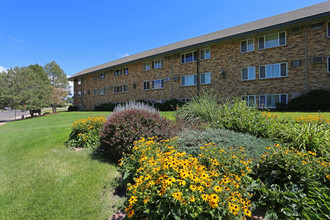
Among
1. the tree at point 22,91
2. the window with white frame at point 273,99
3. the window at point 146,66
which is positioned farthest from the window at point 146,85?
the tree at point 22,91

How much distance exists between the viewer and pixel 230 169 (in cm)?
272

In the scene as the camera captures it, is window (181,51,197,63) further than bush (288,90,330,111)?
Yes

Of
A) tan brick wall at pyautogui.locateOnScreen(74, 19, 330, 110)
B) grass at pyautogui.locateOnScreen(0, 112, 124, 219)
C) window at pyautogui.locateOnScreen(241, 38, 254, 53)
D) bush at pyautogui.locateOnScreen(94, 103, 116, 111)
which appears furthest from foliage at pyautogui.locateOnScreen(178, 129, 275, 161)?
bush at pyautogui.locateOnScreen(94, 103, 116, 111)

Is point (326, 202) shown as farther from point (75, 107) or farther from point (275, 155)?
point (75, 107)

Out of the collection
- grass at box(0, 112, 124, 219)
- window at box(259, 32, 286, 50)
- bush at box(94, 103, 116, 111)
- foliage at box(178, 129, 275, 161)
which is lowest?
grass at box(0, 112, 124, 219)

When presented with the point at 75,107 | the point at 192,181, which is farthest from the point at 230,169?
the point at 75,107

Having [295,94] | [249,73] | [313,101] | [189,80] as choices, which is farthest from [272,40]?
[189,80]

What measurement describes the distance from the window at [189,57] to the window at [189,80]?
5.98 feet

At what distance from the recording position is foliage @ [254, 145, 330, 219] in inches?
87.4

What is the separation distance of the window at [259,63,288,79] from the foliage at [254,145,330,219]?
Answer: 45.0 ft

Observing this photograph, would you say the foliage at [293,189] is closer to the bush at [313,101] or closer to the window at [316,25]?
the bush at [313,101]

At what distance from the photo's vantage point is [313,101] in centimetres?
1142

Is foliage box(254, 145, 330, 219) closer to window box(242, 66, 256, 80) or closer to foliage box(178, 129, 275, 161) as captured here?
foliage box(178, 129, 275, 161)

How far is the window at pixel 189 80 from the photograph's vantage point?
60.1 feet
